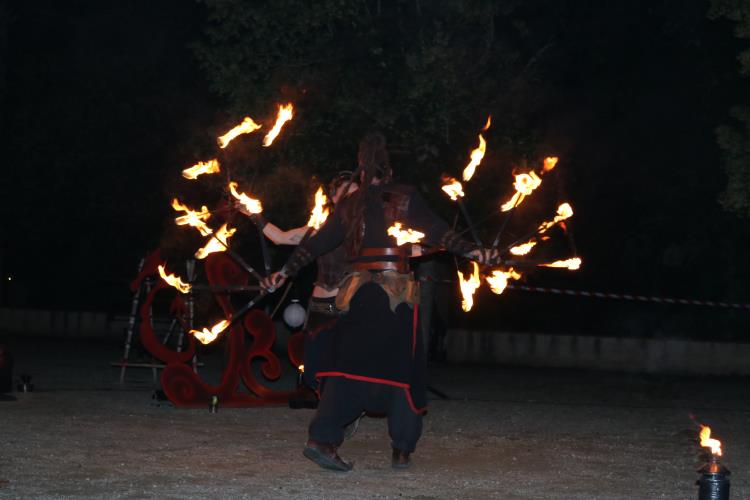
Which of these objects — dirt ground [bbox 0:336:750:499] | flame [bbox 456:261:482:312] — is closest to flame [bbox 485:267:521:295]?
flame [bbox 456:261:482:312]

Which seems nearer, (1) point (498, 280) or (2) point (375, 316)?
(1) point (498, 280)

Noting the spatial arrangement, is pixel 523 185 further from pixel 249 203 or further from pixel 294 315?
pixel 294 315

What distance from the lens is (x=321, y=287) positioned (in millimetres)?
9359

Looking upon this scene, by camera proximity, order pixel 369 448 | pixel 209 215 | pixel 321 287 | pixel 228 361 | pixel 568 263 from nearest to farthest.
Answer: pixel 568 263 → pixel 209 215 → pixel 369 448 → pixel 321 287 → pixel 228 361

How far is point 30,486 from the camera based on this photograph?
22.4 ft

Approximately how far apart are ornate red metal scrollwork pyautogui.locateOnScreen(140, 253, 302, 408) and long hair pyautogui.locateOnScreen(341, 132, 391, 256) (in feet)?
11.0

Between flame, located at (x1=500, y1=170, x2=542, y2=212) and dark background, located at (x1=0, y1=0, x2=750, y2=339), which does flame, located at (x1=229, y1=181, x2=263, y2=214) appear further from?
dark background, located at (x1=0, y1=0, x2=750, y2=339)

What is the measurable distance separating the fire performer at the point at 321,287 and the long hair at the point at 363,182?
18cm

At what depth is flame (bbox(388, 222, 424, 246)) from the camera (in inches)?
301

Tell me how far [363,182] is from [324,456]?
171 cm

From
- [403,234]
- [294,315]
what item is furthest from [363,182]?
[294,315]

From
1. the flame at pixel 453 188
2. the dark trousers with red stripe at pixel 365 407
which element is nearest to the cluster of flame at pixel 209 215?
Answer: the dark trousers with red stripe at pixel 365 407

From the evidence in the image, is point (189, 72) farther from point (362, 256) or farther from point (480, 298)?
point (362, 256)

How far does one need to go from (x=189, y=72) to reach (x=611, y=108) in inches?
336
